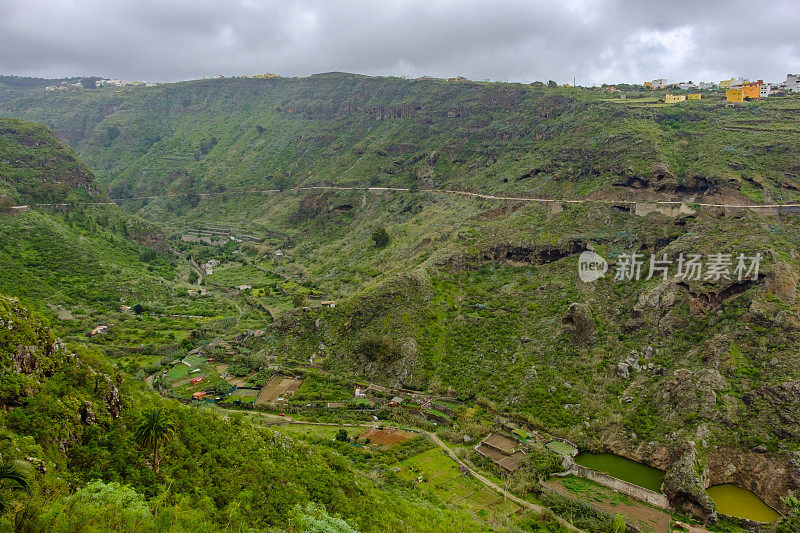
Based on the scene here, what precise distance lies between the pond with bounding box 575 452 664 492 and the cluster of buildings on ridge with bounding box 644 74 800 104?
68397mm

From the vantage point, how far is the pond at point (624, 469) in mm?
33562

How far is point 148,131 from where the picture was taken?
165500 millimetres

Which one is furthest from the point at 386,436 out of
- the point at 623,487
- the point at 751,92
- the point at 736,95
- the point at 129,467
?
the point at 751,92

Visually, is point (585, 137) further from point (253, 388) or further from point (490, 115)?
point (253, 388)

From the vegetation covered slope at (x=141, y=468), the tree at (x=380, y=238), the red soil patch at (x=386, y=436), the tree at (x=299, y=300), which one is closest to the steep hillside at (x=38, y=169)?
the tree at (x=299, y=300)

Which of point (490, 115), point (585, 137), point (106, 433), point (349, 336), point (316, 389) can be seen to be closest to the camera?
point (106, 433)

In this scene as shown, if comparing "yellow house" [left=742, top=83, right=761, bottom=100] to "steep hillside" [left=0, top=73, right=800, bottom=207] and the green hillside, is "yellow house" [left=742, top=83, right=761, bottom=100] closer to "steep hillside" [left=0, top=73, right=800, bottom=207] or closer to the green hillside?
"steep hillside" [left=0, top=73, right=800, bottom=207]

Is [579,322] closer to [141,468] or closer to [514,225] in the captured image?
[514,225]

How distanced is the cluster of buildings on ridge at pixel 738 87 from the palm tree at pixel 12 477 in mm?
94985

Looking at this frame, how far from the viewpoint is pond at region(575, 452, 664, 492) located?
33562mm

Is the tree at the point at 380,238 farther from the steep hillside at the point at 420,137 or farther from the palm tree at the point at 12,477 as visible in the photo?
the palm tree at the point at 12,477

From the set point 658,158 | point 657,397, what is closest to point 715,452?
point 657,397

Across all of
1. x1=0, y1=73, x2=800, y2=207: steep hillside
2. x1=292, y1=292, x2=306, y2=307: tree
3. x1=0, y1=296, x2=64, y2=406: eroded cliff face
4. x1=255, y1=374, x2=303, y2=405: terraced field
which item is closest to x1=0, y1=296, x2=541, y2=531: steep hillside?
x1=0, y1=296, x2=64, y2=406: eroded cliff face

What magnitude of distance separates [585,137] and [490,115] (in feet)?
106
